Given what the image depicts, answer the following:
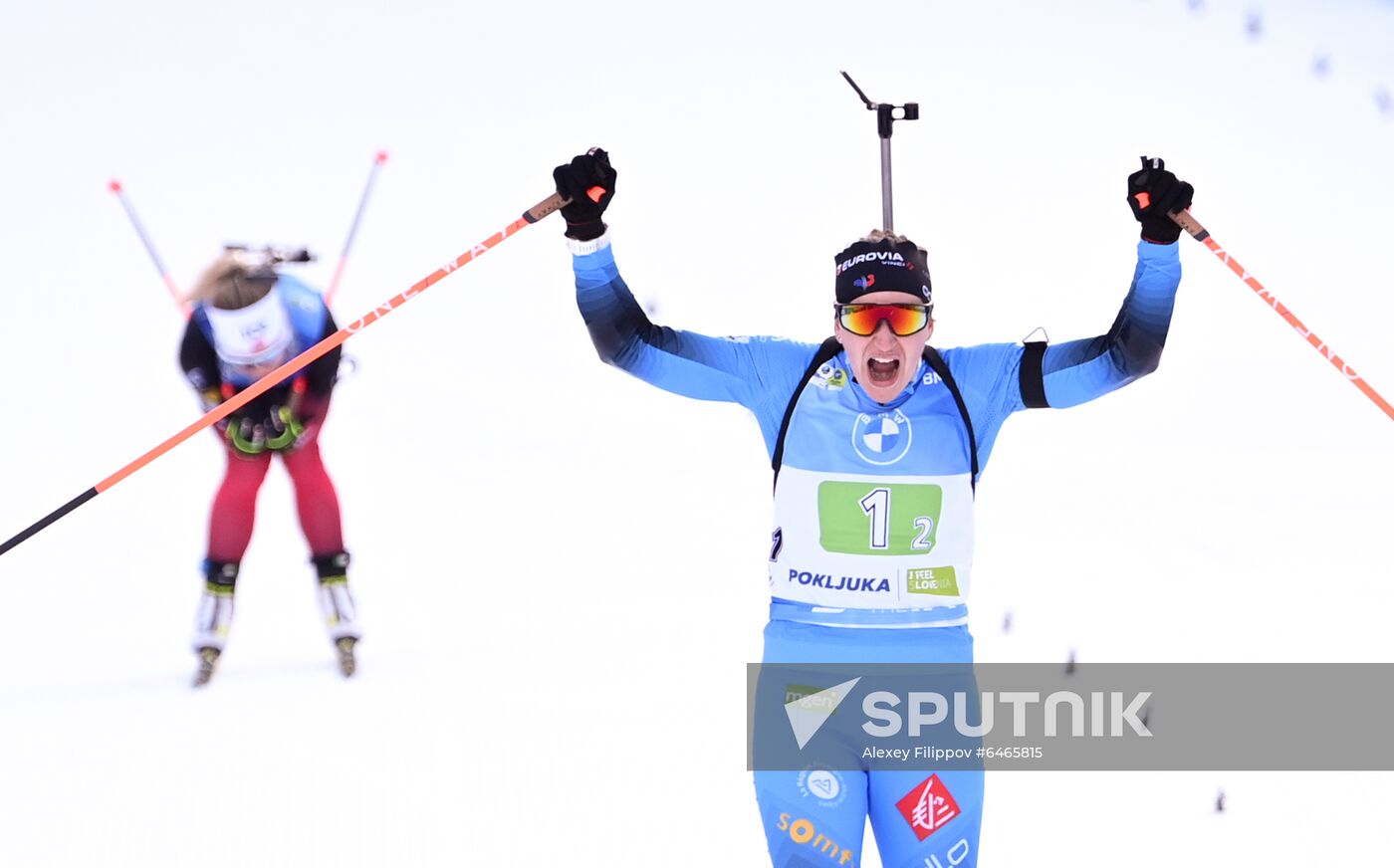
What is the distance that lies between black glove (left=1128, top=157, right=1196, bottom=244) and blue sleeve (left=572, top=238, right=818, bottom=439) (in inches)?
26.6

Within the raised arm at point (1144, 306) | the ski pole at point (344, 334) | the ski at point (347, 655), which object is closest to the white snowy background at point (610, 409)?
the ski at point (347, 655)

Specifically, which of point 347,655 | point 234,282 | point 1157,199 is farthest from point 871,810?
point 234,282

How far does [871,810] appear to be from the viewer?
9.81 feet

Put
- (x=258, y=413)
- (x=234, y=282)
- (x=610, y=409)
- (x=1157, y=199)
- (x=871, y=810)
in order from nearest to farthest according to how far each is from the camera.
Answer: (x=1157, y=199), (x=871, y=810), (x=234, y=282), (x=258, y=413), (x=610, y=409)

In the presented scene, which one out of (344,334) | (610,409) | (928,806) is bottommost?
(928,806)

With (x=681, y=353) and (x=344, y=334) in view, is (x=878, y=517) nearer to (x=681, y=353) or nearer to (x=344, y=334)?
(x=681, y=353)

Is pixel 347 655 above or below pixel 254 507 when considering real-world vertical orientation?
below

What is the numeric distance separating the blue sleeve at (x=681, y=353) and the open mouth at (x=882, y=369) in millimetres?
153

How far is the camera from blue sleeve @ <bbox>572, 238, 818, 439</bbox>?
3092 mm

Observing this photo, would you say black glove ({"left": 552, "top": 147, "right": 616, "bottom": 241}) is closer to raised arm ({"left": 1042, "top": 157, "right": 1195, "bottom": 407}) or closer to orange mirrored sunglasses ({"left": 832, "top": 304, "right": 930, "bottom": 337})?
orange mirrored sunglasses ({"left": 832, "top": 304, "right": 930, "bottom": 337})

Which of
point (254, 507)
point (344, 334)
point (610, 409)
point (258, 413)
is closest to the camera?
point (344, 334)

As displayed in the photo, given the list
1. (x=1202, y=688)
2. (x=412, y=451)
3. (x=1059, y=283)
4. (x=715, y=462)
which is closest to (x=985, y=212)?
(x=1059, y=283)

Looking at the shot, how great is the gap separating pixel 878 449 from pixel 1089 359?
0.42m

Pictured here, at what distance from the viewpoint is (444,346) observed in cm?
764
